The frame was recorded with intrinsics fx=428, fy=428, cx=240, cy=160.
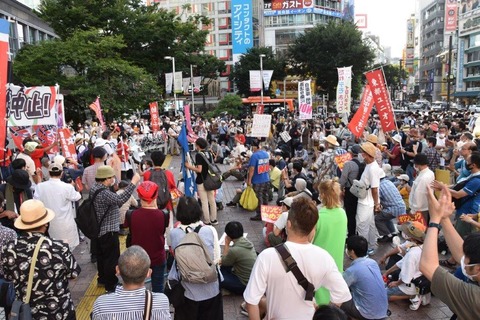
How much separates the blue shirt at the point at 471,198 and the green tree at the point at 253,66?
154 ft

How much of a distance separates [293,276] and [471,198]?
3946mm

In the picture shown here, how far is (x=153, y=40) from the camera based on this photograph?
31391 mm

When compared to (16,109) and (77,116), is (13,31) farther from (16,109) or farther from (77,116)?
(16,109)

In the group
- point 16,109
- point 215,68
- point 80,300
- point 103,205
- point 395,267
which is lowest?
point 80,300

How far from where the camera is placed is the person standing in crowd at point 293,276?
277 cm

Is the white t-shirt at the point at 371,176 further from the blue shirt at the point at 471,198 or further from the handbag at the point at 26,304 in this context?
the handbag at the point at 26,304

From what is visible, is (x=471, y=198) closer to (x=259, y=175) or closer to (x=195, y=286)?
(x=195, y=286)

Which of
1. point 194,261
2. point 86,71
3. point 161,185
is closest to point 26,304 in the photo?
point 194,261

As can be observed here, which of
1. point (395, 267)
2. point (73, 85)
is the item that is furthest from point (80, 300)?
point (73, 85)

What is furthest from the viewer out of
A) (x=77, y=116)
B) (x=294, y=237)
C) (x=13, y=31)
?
(x=13, y=31)

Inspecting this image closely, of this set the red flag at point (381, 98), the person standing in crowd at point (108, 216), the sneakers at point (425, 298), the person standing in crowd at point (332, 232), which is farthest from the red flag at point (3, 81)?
the red flag at point (381, 98)

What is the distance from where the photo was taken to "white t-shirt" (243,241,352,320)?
9.09 feet

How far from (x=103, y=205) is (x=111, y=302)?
2.70 m

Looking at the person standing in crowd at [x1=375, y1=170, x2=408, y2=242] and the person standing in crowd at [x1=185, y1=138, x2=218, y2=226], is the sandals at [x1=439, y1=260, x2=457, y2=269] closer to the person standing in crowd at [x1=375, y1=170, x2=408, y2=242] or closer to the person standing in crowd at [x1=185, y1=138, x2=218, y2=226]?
the person standing in crowd at [x1=375, y1=170, x2=408, y2=242]
